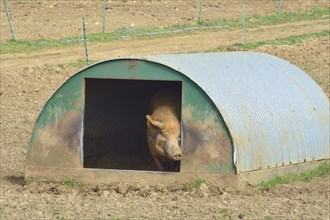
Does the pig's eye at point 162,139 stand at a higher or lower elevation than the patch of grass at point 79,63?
lower

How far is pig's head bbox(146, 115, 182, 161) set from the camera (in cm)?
1316

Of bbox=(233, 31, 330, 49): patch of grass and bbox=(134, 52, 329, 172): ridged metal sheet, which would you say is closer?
bbox=(134, 52, 329, 172): ridged metal sheet

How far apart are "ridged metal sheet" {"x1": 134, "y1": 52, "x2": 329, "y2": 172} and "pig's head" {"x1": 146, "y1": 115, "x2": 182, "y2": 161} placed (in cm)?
81

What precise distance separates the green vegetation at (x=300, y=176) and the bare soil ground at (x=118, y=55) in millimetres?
187

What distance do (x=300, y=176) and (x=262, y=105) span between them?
1.17 m

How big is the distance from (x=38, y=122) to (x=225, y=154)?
265cm

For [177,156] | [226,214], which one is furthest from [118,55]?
[226,214]

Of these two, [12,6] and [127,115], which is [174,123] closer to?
[127,115]

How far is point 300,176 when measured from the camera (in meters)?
13.8

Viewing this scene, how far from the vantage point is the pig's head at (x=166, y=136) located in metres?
13.2

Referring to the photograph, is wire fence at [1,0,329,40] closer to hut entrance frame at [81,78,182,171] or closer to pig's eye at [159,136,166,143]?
hut entrance frame at [81,78,182,171]

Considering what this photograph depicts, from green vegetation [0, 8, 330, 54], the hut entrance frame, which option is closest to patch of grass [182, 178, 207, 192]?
the hut entrance frame

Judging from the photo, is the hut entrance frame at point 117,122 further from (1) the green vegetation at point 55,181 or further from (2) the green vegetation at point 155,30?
(2) the green vegetation at point 155,30

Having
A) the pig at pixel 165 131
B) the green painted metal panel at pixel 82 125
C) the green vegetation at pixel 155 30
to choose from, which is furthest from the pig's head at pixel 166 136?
the green vegetation at pixel 155 30
